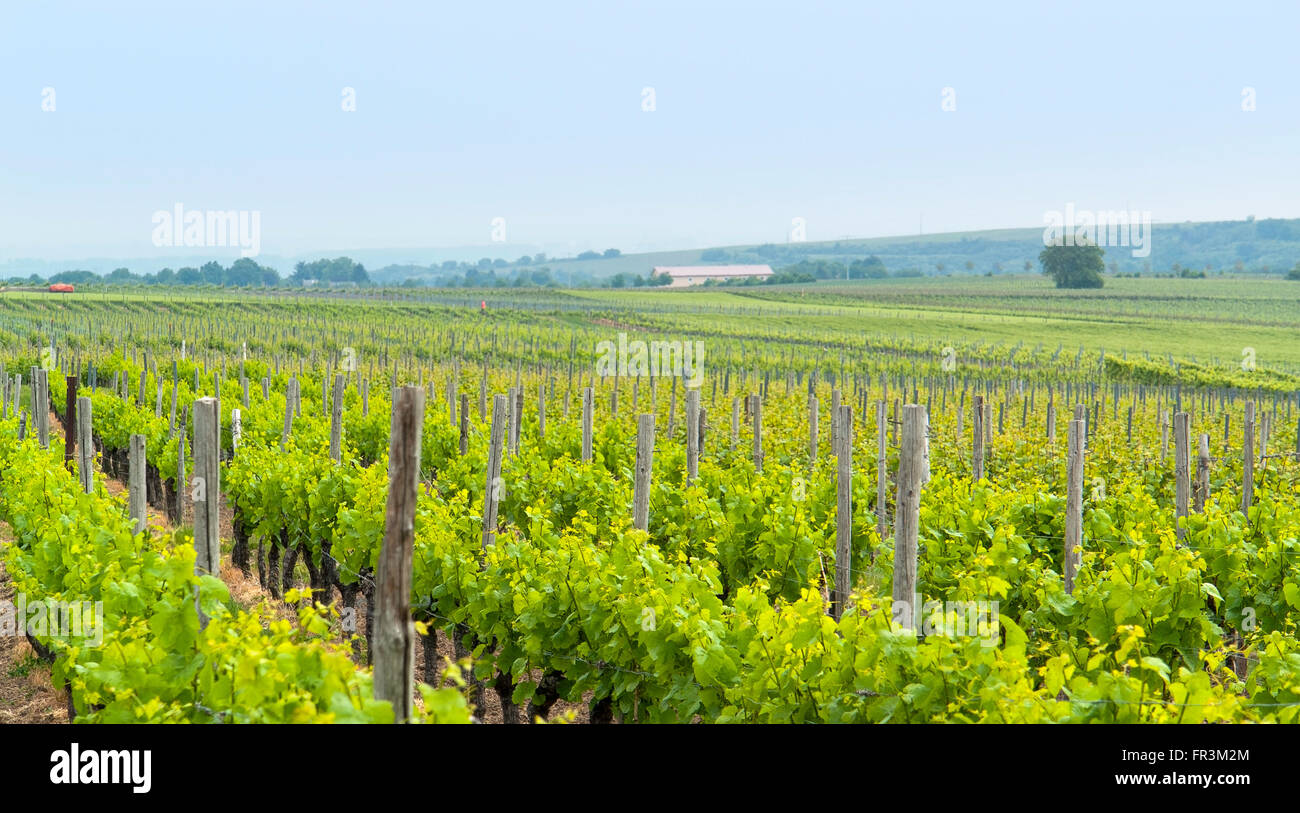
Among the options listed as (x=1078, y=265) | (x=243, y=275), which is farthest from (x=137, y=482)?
(x=243, y=275)

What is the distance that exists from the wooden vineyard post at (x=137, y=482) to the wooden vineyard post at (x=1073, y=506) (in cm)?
681

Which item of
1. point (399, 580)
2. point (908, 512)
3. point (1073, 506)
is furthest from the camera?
point (1073, 506)

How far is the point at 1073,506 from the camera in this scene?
26.6 feet

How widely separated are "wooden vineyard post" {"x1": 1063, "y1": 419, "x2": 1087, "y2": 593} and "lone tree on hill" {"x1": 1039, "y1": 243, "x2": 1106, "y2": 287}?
327 feet

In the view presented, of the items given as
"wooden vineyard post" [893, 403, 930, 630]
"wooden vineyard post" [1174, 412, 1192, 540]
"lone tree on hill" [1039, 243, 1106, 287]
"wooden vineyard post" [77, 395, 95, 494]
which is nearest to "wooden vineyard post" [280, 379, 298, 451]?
"wooden vineyard post" [77, 395, 95, 494]

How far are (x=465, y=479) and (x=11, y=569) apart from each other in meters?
4.68

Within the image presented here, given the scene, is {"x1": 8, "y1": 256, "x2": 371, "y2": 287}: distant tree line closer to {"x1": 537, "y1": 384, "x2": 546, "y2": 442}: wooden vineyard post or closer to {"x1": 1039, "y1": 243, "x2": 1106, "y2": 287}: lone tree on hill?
{"x1": 1039, "y1": 243, "x2": 1106, "y2": 287}: lone tree on hill

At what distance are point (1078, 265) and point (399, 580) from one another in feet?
348

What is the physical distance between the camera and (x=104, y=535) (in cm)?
738

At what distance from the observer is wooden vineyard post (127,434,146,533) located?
8383 millimetres

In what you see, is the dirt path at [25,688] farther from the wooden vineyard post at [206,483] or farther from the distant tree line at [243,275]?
the distant tree line at [243,275]

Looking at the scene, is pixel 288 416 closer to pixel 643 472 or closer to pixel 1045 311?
pixel 643 472

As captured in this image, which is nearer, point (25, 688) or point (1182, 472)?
point (25, 688)
